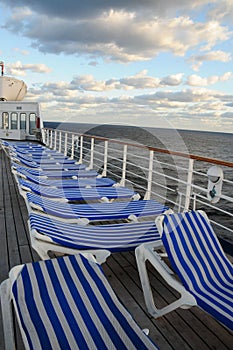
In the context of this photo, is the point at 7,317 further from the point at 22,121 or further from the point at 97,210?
the point at 22,121

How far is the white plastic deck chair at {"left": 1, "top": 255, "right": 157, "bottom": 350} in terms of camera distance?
109cm

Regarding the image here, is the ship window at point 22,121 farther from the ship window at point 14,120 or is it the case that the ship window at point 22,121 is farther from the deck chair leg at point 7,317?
the deck chair leg at point 7,317

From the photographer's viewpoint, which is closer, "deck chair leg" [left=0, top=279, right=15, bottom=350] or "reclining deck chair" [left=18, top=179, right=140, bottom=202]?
"deck chair leg" [left=0, top=279, right=15, bottom=350]

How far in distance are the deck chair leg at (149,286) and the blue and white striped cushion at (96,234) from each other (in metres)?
0.13

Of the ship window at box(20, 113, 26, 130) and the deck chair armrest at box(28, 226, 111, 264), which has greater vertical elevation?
the ship window at box(20, 113, 26, 130)

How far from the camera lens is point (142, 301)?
6.02 ft

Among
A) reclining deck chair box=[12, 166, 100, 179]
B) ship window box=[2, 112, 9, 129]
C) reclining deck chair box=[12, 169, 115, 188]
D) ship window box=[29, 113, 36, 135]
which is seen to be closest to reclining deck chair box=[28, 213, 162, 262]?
reclining deck chair box=[12, 169, 115, 188]

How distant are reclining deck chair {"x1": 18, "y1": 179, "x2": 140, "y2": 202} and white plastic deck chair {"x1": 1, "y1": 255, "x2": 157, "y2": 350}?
5.83 feet

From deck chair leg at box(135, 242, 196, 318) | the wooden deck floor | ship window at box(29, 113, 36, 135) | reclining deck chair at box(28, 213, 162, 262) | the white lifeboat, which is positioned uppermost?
the white lifeboat

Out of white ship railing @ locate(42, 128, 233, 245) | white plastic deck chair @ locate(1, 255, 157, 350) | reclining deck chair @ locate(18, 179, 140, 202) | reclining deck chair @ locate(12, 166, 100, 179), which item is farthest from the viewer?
reclining deck chair @ locate(12, 166, 100, 179)

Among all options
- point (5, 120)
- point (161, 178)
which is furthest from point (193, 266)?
point (161, 178)

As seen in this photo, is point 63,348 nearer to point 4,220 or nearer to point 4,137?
point 4,220

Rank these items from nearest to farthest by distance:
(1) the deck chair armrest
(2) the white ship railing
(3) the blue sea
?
(1) the deck chair armrest < (2) the white ship railing < (3) the blue sea

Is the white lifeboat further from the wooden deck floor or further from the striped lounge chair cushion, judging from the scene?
the wooden deck floor
